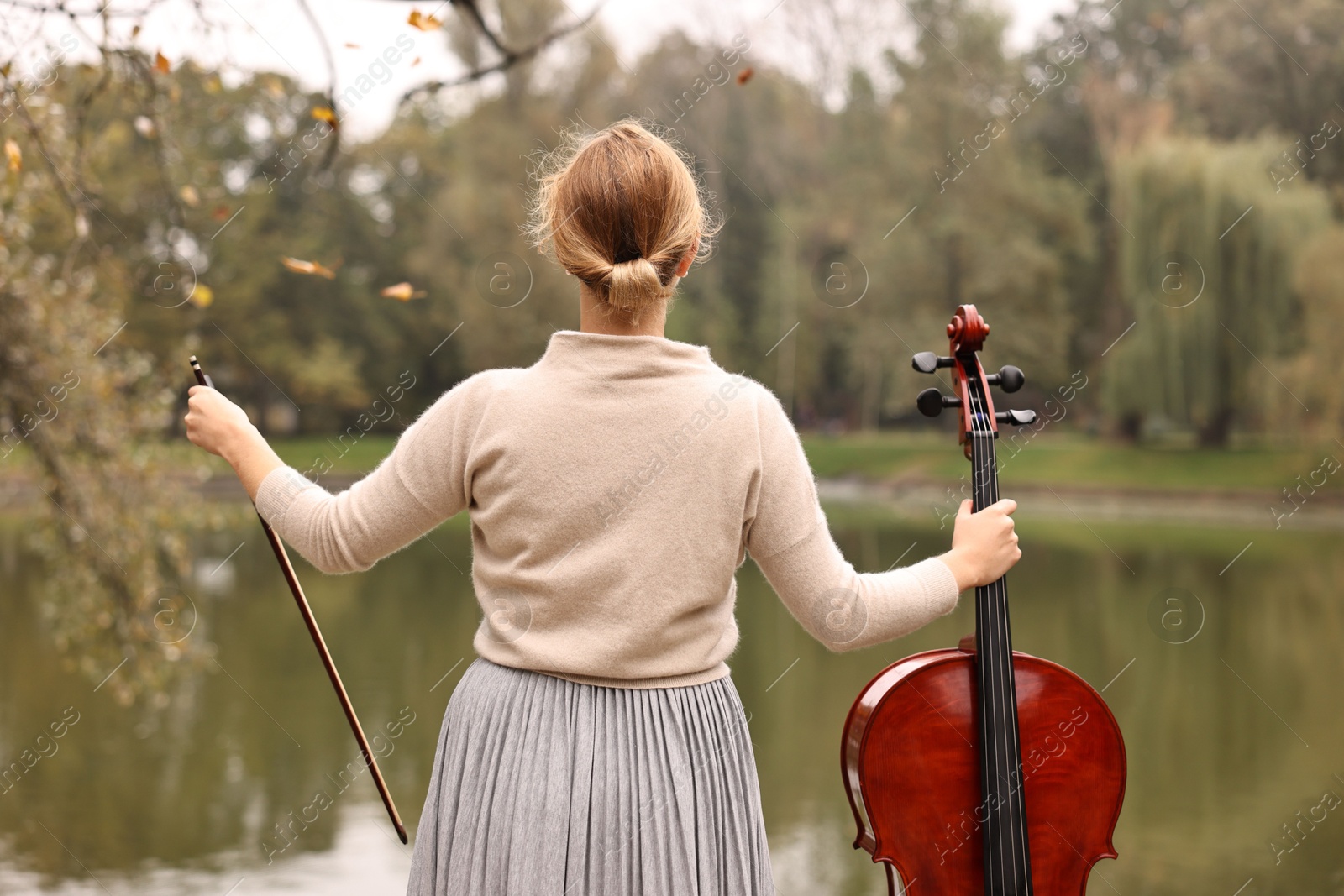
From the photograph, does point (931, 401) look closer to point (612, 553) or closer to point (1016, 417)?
point (1016, 417)

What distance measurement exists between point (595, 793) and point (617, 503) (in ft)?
1.03

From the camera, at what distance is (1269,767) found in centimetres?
603

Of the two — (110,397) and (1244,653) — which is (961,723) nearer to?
(110,397)

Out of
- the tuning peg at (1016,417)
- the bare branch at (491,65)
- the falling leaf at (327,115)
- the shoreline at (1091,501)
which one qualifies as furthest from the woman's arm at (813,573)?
the shoreline at (1091,501)

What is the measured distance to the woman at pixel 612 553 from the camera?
1268 millimetres

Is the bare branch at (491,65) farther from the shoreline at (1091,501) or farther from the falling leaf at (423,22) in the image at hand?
the shoreline at (1091,501)

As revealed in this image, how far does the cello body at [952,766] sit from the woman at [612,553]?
0.40 meters

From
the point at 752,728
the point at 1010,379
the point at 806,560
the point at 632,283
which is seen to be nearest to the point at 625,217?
the point at 632,283

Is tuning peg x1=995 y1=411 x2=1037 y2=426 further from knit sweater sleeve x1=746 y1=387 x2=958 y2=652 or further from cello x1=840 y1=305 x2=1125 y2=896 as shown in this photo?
knit sweater sleeve x1=746 y1=387 x2=958 y2=652

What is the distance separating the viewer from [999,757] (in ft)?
5.60

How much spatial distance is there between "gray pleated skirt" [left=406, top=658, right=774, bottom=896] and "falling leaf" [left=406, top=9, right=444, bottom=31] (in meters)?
1.56

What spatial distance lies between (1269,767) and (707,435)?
19.0ft

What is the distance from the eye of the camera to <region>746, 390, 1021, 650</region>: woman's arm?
128 centimetres

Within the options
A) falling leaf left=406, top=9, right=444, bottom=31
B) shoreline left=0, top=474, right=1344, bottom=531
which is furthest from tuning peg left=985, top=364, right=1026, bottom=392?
shoreline left=0, top=474, right=1344, bottom=531
